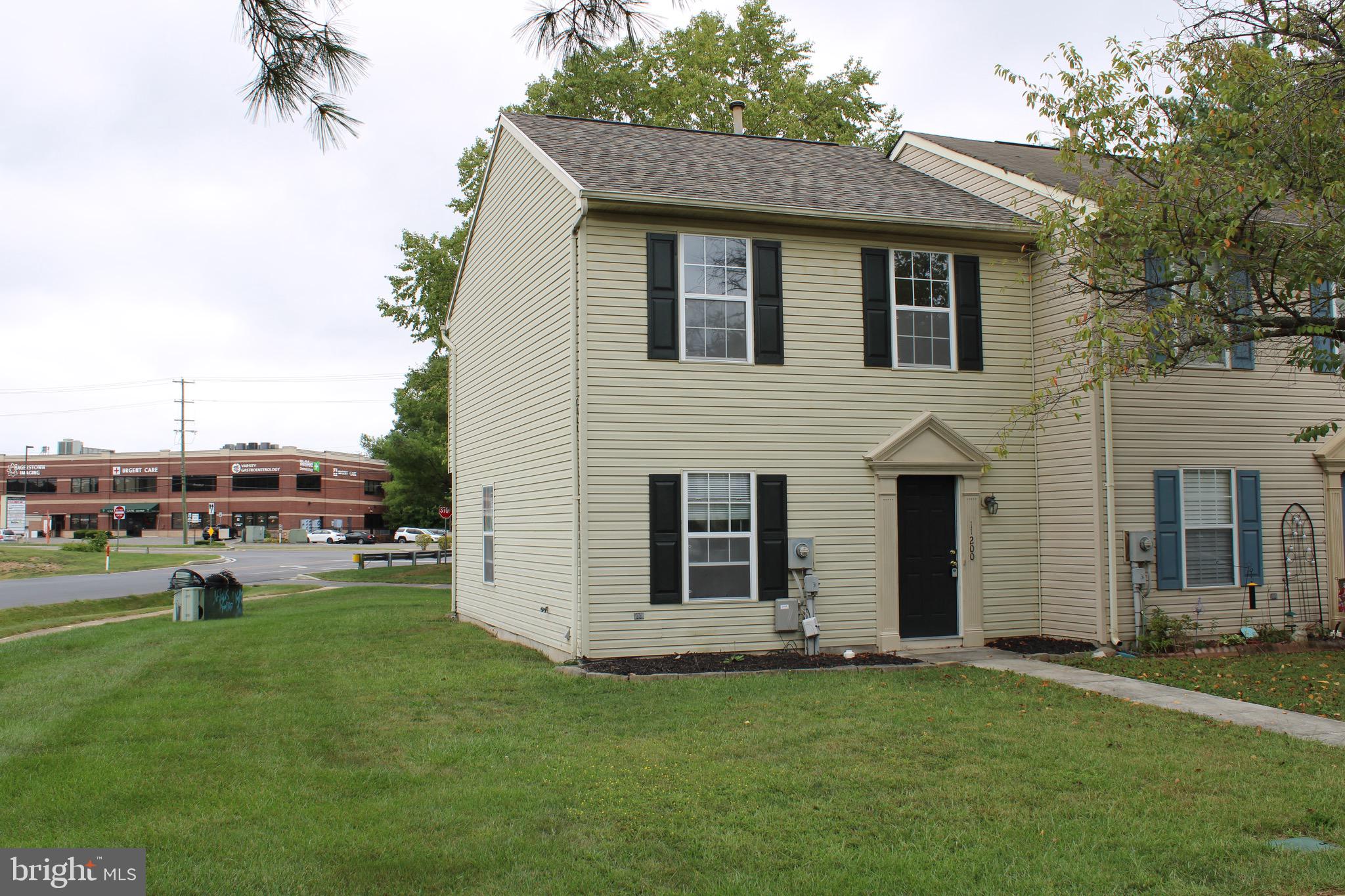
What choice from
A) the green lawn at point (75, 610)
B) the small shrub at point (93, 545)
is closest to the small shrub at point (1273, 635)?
the green lawn at point (75, 610)

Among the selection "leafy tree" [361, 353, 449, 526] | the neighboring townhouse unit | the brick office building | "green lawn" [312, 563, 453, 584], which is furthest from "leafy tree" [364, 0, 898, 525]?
the brick office building

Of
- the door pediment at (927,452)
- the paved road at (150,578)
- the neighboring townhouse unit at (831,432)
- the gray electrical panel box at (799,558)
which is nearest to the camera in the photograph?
the neighboring townhouse unit at (831,432)

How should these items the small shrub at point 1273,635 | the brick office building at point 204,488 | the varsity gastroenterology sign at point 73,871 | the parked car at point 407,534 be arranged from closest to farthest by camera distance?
the varsity gastroenterology sign at point 73,871
the small shrub at point 1273,635
the parked car at point 407,534
the brick office building at point 204,488

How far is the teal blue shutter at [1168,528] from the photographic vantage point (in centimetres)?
1214

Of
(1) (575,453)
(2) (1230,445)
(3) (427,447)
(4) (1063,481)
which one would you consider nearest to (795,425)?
(1) (575,453)

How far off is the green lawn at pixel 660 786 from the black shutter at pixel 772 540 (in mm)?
1783

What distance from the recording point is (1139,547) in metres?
11.9

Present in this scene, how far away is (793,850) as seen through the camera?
15.7 feet

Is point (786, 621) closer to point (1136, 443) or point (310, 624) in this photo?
point (1136, 443)

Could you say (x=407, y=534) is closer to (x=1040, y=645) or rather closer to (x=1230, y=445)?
(x=1040, y=645)

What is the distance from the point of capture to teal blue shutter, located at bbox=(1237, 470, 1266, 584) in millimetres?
12656

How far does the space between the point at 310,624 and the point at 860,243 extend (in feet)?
35.3

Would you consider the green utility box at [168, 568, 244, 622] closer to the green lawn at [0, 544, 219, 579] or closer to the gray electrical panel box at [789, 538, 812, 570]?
the gray electrical panel box at [789, 538, 812, 570]

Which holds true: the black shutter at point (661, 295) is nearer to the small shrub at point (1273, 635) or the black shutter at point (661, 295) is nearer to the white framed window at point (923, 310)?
the white framed window at point (923, 310)
